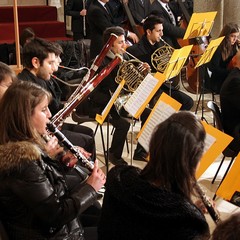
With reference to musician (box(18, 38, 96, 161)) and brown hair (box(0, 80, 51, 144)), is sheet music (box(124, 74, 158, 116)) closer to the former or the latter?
musician (box(18, 38, 96, 161))

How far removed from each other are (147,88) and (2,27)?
4578 mm

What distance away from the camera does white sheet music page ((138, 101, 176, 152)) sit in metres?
2.69

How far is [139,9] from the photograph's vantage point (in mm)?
6195

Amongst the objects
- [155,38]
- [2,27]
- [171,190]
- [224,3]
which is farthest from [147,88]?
[2,27]

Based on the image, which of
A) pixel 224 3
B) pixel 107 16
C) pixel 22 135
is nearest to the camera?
pixel 22 135

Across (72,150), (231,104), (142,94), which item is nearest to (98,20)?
(231,104)

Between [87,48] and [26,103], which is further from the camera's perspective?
[87,48]

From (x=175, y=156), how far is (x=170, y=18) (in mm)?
4548

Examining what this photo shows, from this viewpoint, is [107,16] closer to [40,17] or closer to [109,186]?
[40,17]

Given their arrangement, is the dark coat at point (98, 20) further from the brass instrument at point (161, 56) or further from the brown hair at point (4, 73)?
the brown hair at point (4, 73)

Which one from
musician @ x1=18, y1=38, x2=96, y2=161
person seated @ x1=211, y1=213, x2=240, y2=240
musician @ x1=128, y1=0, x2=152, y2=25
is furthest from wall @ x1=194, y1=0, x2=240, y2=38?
person seated @ x1=211, y1=213, x2=240, y2=240

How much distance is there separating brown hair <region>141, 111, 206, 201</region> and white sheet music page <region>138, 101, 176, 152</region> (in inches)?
34.4

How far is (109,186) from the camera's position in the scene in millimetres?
1753

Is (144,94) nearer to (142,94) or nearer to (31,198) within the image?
(142,94)
